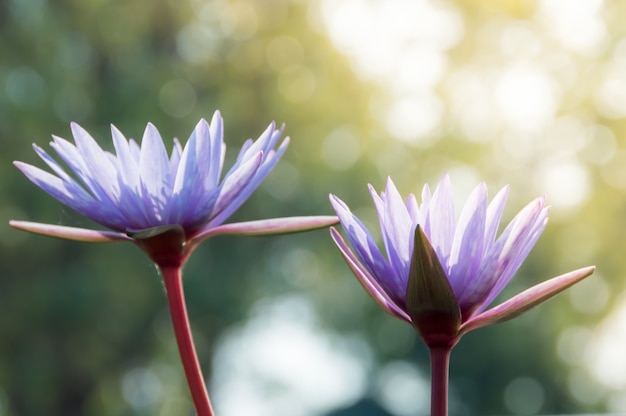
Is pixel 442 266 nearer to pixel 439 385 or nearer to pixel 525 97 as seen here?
pixel 439 385

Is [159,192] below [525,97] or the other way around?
below

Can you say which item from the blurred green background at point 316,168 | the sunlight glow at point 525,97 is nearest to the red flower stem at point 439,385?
the blurred green background at point 316,168

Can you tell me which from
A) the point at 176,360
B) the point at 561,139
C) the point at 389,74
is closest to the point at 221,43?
the point at 389,74

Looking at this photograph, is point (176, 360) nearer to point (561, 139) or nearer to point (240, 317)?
point (240, 317)

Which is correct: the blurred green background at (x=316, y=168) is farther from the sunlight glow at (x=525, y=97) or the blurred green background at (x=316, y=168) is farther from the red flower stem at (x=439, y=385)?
the red flower stem at (x=439, y=385)

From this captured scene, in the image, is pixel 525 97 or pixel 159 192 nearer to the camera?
pixel 159 192

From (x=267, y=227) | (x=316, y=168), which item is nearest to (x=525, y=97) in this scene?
(x=316, y=168)

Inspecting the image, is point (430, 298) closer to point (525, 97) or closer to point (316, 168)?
point (316, 168)
